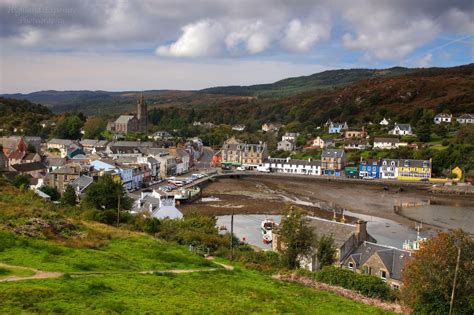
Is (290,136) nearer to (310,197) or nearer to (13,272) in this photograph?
(310,197)

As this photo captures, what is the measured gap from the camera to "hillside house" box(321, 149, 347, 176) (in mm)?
69069

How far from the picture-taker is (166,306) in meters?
11.3

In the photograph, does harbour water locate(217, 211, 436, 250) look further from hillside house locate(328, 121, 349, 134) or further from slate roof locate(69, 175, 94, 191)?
hillside house locate(328, 121, 349, 134)

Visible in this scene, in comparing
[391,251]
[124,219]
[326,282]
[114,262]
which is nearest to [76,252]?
[114,262]

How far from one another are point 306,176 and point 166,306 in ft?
188

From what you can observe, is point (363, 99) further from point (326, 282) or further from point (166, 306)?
point (166, 306)

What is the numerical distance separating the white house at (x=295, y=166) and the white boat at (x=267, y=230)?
36.1m

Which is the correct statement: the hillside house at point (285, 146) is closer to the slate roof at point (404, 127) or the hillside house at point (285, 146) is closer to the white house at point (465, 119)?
the slate roof at point (404, 127)

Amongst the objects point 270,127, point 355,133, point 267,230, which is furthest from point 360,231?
point 270,127

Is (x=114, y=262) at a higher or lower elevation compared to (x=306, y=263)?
higher

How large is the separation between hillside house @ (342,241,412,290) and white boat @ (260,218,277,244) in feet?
26.0

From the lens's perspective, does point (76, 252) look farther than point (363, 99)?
No

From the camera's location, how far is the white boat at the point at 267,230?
100 ft

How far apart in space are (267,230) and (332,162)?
39.1 metres
